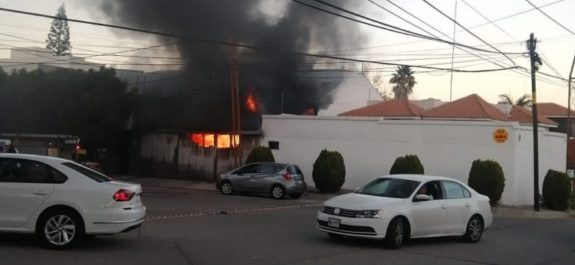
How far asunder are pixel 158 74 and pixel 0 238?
29.4 metres

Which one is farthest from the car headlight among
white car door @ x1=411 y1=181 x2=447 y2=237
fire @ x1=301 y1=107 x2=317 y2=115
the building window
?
fire @ x1=301 y1=107 x2=317 y2=115

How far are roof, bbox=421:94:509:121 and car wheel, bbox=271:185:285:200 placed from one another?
10596 millimetres

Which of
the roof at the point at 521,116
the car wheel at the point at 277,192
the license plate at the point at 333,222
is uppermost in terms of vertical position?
the roof at the point at 521,116

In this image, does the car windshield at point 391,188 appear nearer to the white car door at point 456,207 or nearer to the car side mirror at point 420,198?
the car side mirror at point 420,198

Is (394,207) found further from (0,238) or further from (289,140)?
(289,140)

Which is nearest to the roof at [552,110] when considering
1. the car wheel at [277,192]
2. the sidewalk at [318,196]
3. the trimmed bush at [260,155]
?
the sidewalk at [318,196]

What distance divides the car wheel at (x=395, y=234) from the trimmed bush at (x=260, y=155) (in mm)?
17520

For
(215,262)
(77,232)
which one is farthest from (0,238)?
(215,262)

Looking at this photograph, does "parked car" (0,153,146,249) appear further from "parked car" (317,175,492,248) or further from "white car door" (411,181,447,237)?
"white car door" (411,181,447,237)

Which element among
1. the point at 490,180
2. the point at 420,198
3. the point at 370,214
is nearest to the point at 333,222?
the point at 370,214

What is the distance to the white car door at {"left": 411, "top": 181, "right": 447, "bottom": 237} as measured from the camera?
11505mm

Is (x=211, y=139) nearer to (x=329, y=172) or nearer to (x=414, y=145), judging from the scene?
(x=329, y=172)

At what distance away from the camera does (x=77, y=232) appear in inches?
363

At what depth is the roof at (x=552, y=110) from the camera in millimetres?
59094
